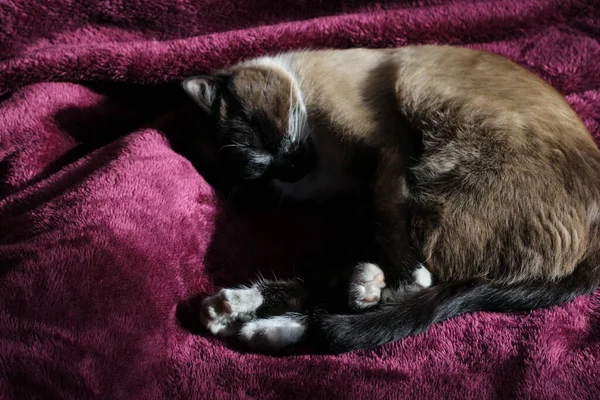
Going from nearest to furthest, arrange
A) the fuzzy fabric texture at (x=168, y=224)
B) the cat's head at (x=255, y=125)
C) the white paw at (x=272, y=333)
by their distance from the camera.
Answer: the fuzzy fabric texture at (x=168, y=224)
the white paw at (x=272, y=333)
the cat's head at (x=255, y=125)

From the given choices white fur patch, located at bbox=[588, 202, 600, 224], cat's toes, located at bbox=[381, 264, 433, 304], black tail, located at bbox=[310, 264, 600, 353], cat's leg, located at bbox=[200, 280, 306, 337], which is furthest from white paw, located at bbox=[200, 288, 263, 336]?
white fur patch, located at bbox=[588, 202, 600, 224]

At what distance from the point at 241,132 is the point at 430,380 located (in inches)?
35.2

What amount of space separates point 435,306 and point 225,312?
51cm

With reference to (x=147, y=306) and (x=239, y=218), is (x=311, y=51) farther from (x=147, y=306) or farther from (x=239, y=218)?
(x=147, y=306)

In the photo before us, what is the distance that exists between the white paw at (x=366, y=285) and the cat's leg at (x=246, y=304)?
0.49 ft

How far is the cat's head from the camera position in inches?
66.2

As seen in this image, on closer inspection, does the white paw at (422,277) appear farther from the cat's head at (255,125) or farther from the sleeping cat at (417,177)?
the cat's head at (255,125)

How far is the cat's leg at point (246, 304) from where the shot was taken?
53.7 inches

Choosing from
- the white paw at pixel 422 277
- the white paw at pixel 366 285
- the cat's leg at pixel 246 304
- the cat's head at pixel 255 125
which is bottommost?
the cat's leg at pixel 246 304

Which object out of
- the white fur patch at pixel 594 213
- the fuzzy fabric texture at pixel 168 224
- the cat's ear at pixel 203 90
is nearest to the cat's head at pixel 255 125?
the cat's ear at pixel 203 90

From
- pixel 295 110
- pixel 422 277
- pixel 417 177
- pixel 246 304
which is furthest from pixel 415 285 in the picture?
pixel 295 110

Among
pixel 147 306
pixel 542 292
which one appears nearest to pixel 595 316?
pixel 542 292

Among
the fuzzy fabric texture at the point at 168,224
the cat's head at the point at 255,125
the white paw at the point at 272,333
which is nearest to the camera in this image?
the fuzzy fabric texture at the point at 168,224

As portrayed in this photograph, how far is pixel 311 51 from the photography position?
1.91 m
